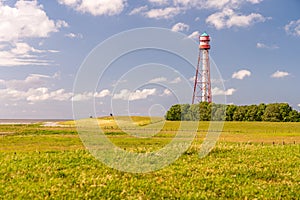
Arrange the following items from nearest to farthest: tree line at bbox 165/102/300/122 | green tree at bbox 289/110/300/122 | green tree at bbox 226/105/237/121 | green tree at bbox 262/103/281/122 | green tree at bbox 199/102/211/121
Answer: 1. green tree at bbox 199/102/211/121
2. tree line at bbox 165/102/300/122
3. green tree at bbox 289/110/300/122
4. green tree at bbox 262/103/281/122
5. green tree at bbox 226/105/237/121

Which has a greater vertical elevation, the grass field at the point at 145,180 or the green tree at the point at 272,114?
the green tree at the point at 272,114

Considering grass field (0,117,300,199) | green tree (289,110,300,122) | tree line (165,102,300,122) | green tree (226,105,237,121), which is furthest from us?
green tree (226,105,237,121)

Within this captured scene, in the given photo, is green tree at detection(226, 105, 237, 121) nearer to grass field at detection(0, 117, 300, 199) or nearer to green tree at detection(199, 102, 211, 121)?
green tree at detection(199, 102, 211, 121)

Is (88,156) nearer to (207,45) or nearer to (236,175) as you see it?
(236,175)

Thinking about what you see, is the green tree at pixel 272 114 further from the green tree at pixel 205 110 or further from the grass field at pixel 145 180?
the grass field at pixel 145 180

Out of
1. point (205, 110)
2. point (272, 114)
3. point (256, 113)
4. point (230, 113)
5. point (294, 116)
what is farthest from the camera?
point (230, 113)

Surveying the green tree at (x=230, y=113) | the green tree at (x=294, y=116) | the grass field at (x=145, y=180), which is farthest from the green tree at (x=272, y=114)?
the grass field at (x=145, y=180)

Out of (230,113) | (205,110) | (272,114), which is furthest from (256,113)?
(205,110)

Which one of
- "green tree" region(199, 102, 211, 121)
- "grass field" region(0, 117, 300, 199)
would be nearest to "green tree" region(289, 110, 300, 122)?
"green tree" region(199, 102, 211, 121)

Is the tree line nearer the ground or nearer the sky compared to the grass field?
nearer the sky

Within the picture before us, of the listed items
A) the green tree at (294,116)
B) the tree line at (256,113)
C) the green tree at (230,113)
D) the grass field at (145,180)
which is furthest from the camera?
the green tree at (230,113)

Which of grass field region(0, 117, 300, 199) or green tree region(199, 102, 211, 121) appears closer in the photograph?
grass field region(0, 117, 300, 199)

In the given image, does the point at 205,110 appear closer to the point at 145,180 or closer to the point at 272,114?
the point at 272,114

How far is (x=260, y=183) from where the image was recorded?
57.3ft
